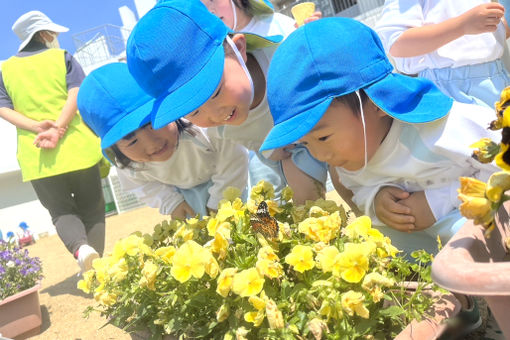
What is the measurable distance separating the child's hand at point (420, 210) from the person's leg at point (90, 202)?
7.69ft

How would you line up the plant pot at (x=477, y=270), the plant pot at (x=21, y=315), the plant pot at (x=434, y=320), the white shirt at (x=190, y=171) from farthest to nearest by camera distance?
the plant pot at (x=21, y=315) → the white shirt at (x=190, y=171) → the plant pot at (x=434, y=320) → the plant pot at (x=477, y=270)

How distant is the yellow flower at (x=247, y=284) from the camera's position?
2.86 ft

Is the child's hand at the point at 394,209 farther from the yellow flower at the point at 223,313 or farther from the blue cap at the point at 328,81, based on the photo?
the yellow flower at the point at 223,313

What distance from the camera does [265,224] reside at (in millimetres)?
1029

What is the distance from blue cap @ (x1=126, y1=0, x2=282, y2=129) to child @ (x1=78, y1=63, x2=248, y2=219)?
11.1 inches

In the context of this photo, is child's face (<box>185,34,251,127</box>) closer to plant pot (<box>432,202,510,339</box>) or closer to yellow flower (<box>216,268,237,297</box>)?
yellow flower (<box>216,268,237,297</box>)

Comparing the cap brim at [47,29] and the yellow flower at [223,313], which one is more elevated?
the cap brim at [47,29]

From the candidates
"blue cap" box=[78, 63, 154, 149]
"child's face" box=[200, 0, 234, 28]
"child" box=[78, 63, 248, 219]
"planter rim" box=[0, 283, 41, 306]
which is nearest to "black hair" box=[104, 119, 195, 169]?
"child" box=[78, 63, 248, 219]

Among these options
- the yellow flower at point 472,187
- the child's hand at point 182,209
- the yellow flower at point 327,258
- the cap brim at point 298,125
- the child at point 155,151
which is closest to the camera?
the yellow flower at point 472,187

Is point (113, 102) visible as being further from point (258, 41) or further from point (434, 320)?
point (434, 320)

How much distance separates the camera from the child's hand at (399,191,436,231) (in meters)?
1.37

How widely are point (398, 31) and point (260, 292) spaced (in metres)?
1.39

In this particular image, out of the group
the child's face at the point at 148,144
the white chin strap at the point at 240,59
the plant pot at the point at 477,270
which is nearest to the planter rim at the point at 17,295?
the child's face at the point at 148,144

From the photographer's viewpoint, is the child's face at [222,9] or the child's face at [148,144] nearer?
the child's face at [148,144]
